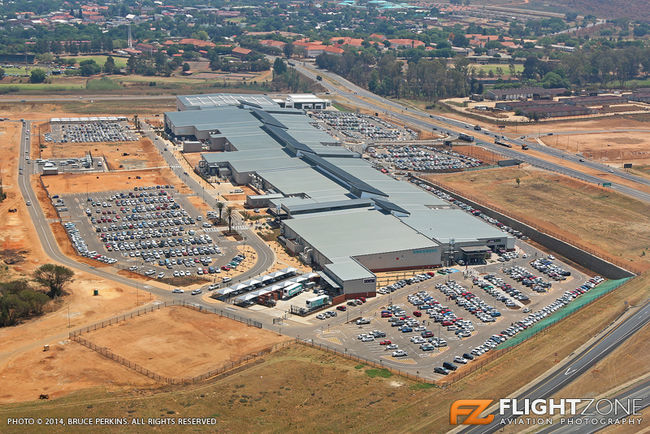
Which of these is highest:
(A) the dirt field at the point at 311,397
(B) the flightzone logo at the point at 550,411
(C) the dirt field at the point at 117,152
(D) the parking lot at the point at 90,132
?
Result: (B) the flightzone logo at the point at 550,411

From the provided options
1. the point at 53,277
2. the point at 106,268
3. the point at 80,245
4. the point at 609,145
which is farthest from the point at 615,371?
the point at 609,145

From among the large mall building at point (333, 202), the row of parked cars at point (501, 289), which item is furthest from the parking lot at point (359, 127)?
the row of parked cars at point (501, 289)

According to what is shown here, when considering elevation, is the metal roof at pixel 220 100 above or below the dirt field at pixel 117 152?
Answer: above

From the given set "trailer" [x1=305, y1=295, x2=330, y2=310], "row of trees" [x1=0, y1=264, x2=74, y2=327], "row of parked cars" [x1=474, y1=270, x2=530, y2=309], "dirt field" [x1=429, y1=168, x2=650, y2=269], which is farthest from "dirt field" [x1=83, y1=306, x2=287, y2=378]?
"dirt field" [x1=429, y1=168, x2=650, y2=269]

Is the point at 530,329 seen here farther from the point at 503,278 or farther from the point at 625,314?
the point at 503,278

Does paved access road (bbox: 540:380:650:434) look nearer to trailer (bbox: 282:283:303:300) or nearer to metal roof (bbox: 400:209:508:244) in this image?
trailer (bbox: 282:283:303:300)

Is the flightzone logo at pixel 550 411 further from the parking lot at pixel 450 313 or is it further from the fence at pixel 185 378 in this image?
the fence at pixel 185 378
